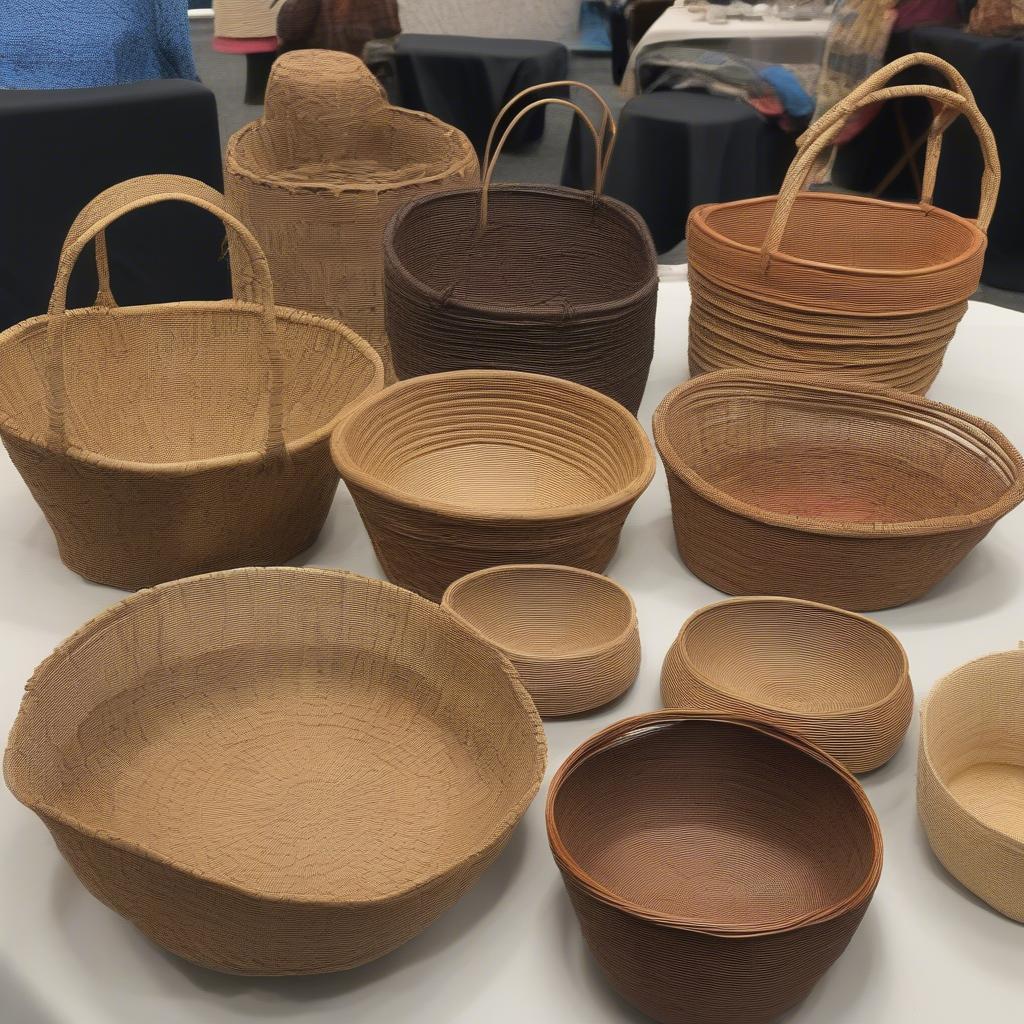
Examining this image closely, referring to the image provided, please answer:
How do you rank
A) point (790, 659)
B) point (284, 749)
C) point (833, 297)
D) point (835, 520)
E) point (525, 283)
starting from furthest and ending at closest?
point (525, 283), point (833, 297), point (835, 520), point (790, 659), point (284, 749)

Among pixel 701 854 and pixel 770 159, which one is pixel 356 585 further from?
pixel 770 159

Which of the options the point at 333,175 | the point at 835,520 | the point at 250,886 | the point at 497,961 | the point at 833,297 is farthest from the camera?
the point at 333,175

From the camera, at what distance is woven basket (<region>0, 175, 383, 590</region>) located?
1170 mm

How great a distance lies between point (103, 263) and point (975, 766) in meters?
1.14


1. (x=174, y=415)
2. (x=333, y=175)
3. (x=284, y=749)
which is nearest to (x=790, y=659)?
(x=284, y=749)

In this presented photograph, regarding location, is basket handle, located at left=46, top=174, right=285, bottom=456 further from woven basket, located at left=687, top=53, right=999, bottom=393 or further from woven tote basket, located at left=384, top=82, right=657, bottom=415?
woven basket, located at left=687, top=53, right=999, bottom=393

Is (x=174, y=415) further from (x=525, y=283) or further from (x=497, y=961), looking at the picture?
(x=497, y=961)

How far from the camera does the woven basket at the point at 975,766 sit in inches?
36.4

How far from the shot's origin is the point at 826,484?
150cm

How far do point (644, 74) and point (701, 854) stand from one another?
3.24m

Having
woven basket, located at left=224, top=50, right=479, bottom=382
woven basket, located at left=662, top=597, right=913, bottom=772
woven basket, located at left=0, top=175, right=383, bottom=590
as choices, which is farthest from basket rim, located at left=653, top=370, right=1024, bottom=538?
woven basket, located at left=224, top=50, right=479, bottom=382

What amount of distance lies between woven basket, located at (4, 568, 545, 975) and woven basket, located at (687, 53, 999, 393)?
0.71 metres

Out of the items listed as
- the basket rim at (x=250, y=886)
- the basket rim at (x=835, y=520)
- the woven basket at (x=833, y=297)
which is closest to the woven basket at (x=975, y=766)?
the basket rim at (x=835, y=520)

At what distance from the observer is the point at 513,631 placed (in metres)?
1.18
